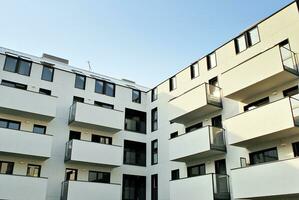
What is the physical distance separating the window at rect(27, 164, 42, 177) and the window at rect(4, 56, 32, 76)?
5496mm

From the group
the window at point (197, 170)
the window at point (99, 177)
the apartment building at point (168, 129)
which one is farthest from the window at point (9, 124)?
the window at point (197, 170)

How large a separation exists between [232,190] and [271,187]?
232cm

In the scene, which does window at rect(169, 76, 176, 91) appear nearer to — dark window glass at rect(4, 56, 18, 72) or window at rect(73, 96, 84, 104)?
window at rect(73, 96, 84, 104)

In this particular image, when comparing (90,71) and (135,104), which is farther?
(90,71)

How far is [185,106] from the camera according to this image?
690 inches

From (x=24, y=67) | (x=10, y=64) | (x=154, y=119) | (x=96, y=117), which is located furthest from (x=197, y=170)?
(x=10, y=64)

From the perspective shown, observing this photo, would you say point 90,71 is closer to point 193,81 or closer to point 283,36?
point 193,81

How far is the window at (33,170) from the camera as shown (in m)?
17.3

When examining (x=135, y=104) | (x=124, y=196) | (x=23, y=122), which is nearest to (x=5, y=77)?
(x=23, y=122)

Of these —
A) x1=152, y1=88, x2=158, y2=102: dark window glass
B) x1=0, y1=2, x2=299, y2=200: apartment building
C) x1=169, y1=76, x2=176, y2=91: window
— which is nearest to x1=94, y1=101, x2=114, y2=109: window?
x1=0, y1=2, x2=299, y2=200: apartment building

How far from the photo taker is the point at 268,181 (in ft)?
40.2

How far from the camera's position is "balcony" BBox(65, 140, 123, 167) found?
18.1m

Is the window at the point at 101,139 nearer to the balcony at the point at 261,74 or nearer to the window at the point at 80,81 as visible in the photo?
the window at the point at 80,81

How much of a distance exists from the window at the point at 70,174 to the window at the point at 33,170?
1.59 meters
